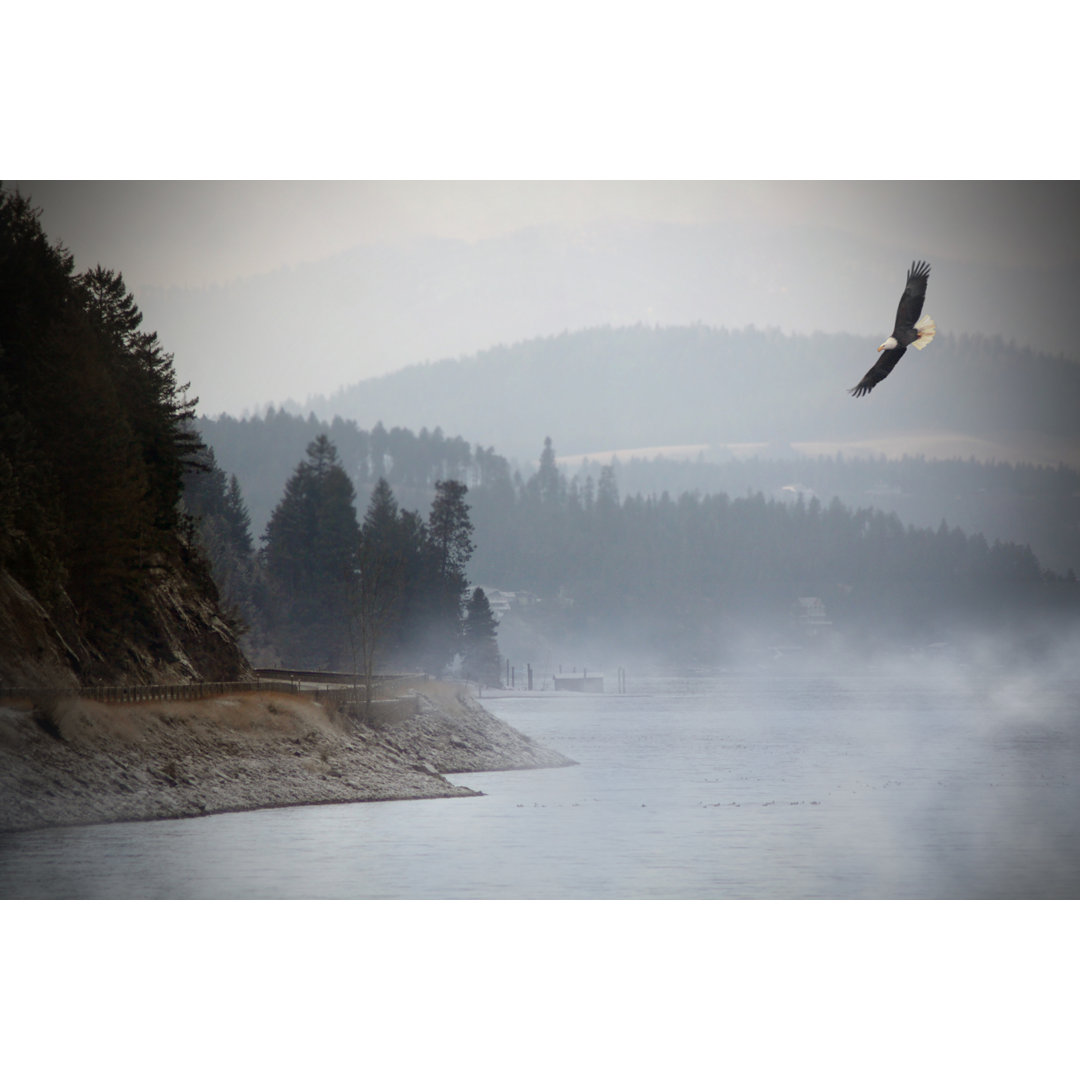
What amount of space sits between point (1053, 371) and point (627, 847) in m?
17.9

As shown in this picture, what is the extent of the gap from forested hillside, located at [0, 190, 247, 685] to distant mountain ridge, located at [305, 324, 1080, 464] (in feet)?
69.7

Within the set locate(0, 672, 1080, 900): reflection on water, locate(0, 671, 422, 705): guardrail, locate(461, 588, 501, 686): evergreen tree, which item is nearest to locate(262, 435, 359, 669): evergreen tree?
locate(461, 588, 501, 686): evergreen tree

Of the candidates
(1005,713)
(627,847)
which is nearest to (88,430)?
(627,847)

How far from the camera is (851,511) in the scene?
490 ft

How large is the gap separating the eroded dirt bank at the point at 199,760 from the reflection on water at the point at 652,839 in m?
0.79

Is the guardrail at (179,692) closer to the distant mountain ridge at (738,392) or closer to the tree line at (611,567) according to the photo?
the tree line at (611,567)

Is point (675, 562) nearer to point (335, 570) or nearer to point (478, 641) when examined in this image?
point (478, 641)

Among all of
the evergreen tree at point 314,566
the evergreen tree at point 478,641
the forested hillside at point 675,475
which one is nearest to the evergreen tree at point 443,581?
the evergreen tree at point 478,641

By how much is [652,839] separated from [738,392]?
192ft

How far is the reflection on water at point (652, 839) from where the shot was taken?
2267 centimetres

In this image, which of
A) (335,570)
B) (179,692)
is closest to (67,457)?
(179,692)

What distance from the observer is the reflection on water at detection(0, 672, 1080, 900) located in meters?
22.7

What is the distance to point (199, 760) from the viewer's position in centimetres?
2989

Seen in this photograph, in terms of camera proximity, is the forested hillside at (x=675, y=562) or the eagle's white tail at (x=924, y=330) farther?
the forested hillside at (x=675, y=562)
